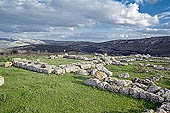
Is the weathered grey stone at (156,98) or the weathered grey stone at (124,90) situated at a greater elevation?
the weathered grey stone at (124,90)

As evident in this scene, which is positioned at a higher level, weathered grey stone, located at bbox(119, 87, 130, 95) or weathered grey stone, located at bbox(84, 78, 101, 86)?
weathered grey stone, located at bbox(84, 78, 101, 86)

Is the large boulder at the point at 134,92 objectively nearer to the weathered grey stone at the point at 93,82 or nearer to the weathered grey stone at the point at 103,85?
the weathered grey stone at the point at 103,85

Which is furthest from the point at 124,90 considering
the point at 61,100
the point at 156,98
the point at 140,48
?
the point at 140,48

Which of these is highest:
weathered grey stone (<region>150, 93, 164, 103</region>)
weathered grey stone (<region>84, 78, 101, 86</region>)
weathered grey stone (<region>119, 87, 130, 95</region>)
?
weathered grey stone (<region>84, 78, 101, 86</region>)

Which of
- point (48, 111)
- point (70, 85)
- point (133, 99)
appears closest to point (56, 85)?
point (70, 85)

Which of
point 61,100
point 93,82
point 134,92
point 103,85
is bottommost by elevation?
point 61,100

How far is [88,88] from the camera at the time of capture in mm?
22016

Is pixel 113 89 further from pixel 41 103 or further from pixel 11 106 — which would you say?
pixel 11 106

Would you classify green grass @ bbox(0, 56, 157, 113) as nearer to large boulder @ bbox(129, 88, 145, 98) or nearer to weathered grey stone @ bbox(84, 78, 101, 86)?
large boulder @ bbox(129, 88, 145, 98)

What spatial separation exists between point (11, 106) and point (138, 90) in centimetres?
1248

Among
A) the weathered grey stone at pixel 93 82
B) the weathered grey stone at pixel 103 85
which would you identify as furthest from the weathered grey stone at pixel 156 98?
the weathered grey stone at pixel 93 82

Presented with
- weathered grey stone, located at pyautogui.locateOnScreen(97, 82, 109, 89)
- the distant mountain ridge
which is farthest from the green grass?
the distant mountain ridge

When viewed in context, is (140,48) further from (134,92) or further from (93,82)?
(134,92)

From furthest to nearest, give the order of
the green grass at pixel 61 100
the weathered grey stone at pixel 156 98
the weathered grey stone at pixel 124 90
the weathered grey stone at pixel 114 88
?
the weathered grey stone at pixel 114 88
the weathered grey stone at pixel 124 90
the weathered grey stone at pixel 156 98
the green grass at pixel 61 100
